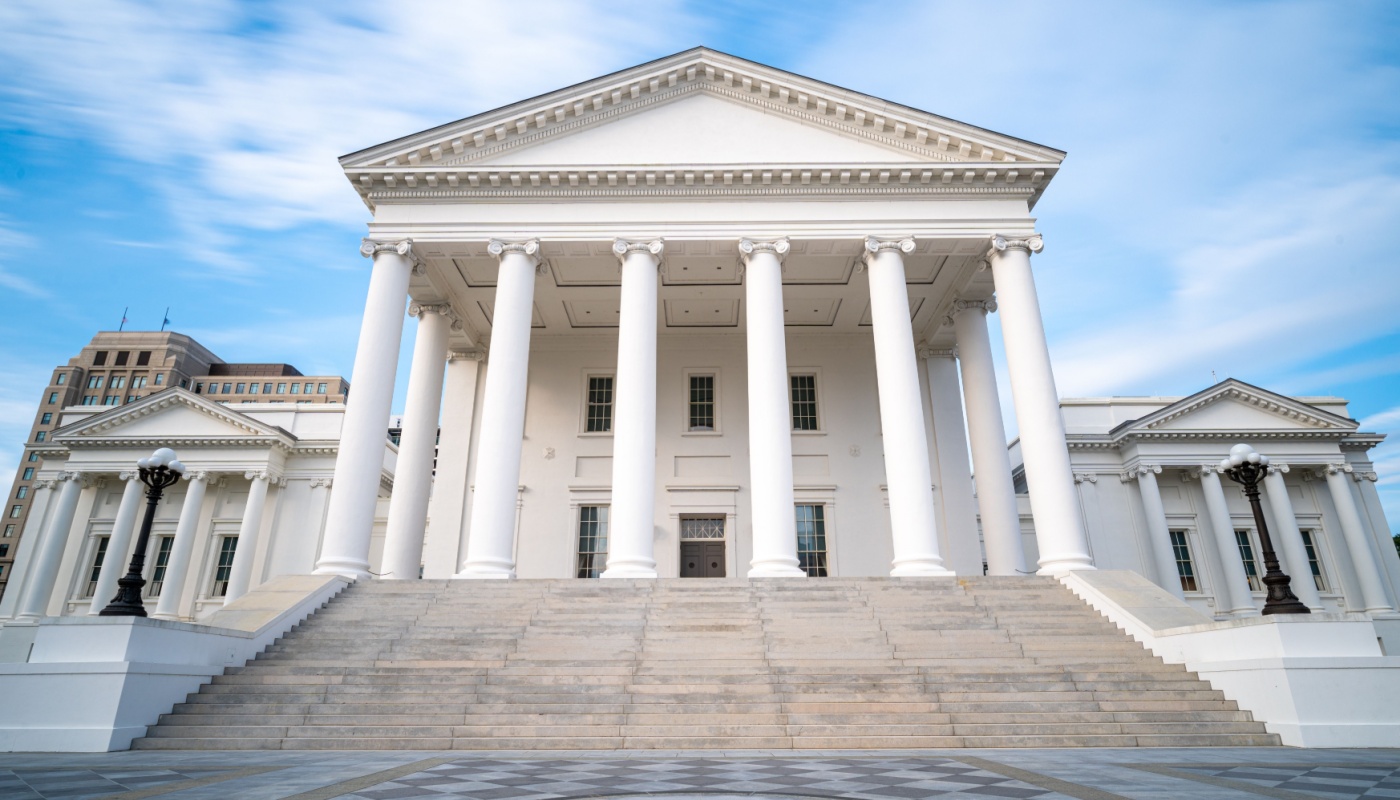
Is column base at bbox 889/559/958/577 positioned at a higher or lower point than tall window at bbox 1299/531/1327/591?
lower

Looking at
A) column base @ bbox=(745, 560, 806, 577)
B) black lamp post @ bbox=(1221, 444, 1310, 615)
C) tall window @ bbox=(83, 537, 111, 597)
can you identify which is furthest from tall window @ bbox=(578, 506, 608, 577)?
tall window @ bbox=(83, 537, 111, 597)

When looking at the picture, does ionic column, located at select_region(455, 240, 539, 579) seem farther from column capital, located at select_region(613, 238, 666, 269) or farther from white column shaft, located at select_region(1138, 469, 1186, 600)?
white column shaft, located at select_region(1138, 469, 1186, 600)

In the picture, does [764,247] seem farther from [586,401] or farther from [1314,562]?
[1314,562]

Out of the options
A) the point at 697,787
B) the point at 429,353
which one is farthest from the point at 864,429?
the point at 697,787

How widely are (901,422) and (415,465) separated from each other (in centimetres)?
1340

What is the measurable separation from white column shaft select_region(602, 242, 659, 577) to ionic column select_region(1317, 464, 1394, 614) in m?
29.6

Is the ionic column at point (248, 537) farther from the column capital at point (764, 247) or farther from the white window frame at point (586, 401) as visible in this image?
the column capital at point (764, 247)

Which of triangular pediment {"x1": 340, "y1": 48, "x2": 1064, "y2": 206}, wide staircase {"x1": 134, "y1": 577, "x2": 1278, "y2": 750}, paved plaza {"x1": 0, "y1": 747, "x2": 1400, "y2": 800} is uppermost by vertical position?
triangular pediment {"x1": 340, "y1": 48, "x2": 1064, "y2": 206}

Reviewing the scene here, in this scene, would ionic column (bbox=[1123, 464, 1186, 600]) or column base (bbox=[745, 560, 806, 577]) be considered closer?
column base (bbox=[745, 560, 806, 577])

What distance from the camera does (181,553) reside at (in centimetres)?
3141

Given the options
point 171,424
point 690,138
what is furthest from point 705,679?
point 171,424

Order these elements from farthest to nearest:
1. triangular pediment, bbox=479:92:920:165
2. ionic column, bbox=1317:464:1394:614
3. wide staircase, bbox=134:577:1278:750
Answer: ionic column, bbox=1317:464:1394:614
triangular pediment, bbox=479:92:920:165
wide staircase, bbox=134:577:1278:750

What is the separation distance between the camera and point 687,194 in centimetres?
2020

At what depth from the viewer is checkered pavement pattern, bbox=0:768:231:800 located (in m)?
6.42
